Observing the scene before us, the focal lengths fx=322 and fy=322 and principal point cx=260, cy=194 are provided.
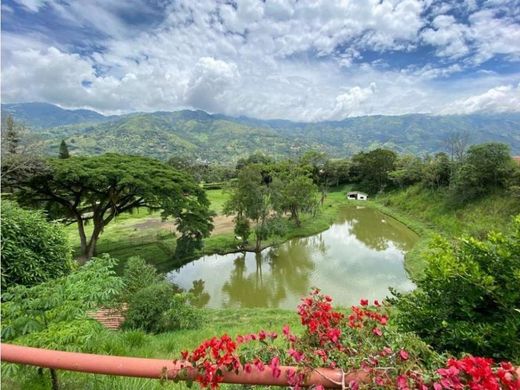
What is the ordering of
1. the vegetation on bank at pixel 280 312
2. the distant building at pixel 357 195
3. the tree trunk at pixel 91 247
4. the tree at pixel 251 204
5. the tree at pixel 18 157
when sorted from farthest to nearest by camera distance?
the distant building at pixel 357 195 → the tree at pixel 251 204 → the tree trunk at pixel 91 247 → the tree at pixel 18 157 → the vegetation on bank at pixel 280 312

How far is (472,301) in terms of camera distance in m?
3.19

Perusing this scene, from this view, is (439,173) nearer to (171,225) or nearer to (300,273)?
(300,273)

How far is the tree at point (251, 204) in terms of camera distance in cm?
1961

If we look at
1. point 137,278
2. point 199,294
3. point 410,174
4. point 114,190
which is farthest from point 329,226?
point 137,278

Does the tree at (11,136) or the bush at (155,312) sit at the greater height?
the tree at (11,136)

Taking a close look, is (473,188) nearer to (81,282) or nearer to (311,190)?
(311,190)

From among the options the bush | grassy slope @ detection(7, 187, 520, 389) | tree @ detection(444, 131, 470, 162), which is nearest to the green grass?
grassy slope @ detection(7, 187, 520, 389)

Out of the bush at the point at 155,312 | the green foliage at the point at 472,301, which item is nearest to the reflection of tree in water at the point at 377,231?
the bush at the point at 155,312

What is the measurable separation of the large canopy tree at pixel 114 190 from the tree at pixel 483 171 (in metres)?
20.8

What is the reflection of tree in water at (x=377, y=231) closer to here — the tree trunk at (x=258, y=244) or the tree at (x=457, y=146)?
the tree trunk at (x=258, y=244)

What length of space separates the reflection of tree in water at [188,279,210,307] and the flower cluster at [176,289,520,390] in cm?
1247

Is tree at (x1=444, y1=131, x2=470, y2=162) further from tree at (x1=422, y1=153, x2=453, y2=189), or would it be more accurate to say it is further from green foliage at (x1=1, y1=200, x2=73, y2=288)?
green foliage at (x1=1, y1=200, x2=73, y2=288)

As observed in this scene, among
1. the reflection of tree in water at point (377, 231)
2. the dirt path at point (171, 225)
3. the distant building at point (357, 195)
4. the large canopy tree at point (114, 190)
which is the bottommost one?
the distant building at point (357, 195)

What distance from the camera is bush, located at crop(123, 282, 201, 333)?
7946 millimetres
